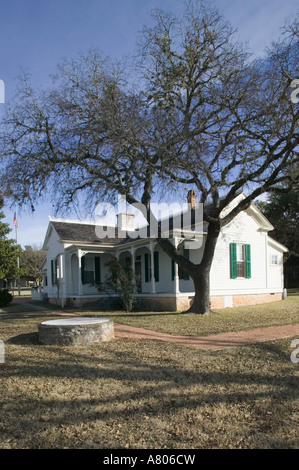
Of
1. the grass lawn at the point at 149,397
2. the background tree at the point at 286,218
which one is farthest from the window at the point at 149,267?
the background tree at the point at 286,218

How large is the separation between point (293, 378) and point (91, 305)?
1513 centimetres

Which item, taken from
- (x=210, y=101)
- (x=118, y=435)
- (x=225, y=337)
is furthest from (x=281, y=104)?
(x=118, y=435)

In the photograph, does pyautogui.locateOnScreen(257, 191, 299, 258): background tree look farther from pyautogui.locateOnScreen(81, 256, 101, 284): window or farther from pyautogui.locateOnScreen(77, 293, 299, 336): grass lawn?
pyautogui.locateOnScreen(77, 293, 299, 336): grass lawn

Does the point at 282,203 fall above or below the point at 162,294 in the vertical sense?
above

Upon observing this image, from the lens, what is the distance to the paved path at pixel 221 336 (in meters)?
8.22

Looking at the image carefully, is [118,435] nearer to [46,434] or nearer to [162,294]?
[46,434]

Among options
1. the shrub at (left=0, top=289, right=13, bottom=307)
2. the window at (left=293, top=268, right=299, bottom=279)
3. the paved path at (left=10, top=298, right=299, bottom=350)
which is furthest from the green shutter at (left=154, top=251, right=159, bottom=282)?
the window at (left=293, top=268, right=299, bottom=279)

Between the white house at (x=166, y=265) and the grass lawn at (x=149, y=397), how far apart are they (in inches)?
354

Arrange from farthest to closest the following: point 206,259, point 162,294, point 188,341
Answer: point 162,294
point 206,259
point 188,341

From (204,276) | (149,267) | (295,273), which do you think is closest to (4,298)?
(149,267)

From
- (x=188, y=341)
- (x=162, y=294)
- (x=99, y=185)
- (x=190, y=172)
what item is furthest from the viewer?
(x=162, y=294)

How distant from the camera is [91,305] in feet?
64.9

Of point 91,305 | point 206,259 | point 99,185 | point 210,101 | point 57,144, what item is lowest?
point 91,305

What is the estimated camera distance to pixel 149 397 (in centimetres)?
493
